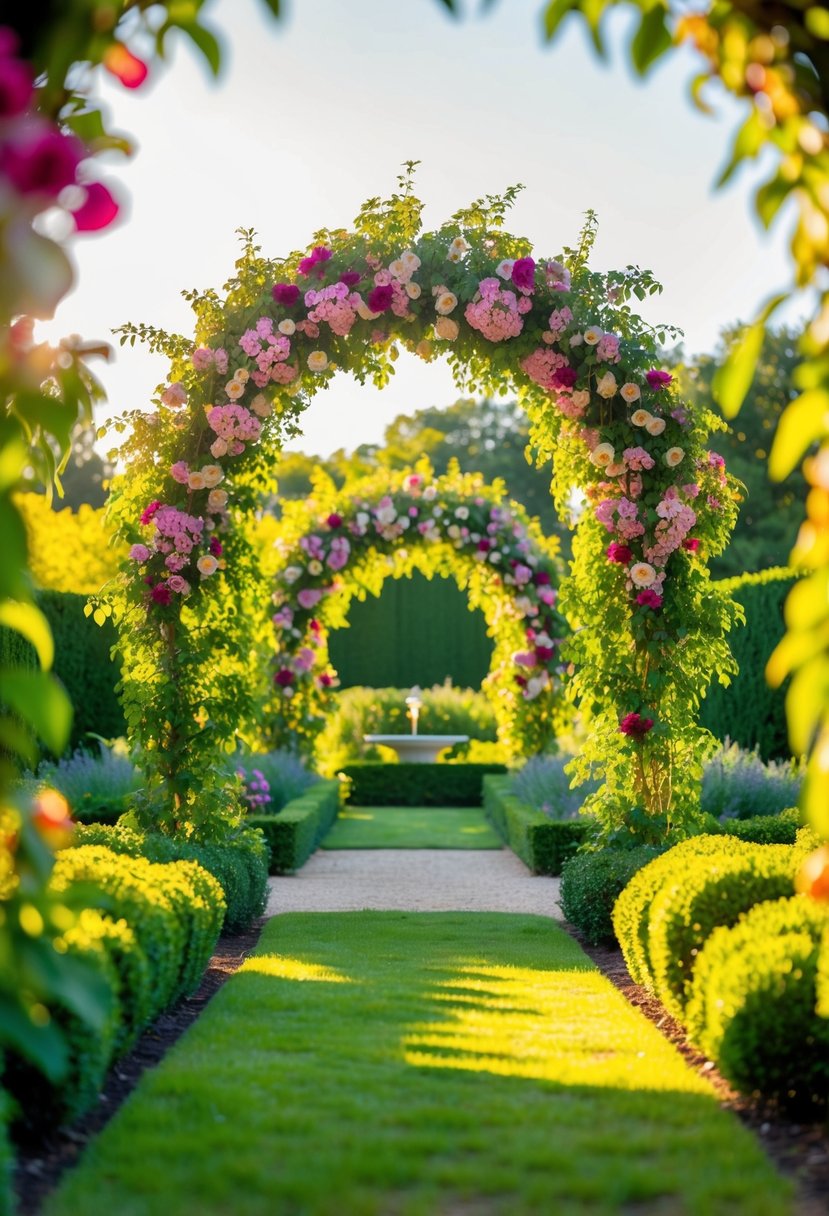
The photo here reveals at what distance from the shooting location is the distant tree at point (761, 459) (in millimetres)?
24781


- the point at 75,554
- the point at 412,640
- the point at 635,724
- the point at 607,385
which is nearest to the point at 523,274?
the point at 607,385

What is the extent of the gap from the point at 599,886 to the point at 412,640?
50.7ft

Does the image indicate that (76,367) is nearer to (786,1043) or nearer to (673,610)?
(786,1043)

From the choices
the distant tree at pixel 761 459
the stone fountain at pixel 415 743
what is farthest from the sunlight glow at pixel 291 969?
the distant tree at pixel 761 459

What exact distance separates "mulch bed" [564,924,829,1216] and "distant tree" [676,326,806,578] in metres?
20.5

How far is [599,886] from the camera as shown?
6348 millimetres

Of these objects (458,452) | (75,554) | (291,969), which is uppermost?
(458,452)

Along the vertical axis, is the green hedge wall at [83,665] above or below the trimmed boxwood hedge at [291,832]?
above

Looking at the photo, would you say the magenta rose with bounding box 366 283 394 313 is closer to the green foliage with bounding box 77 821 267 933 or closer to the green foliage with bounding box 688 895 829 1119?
the green foliage with bounding box 77 821 267 933

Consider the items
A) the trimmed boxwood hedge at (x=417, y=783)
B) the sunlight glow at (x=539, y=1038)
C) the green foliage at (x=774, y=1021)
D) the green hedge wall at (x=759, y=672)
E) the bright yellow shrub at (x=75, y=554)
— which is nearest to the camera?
the green foliage at (x=774, y=1021)

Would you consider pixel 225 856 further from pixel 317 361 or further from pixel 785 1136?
pixel 785 1136

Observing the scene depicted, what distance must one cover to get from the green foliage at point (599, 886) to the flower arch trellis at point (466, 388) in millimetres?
304

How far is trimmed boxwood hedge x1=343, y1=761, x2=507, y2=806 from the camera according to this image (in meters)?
15.4

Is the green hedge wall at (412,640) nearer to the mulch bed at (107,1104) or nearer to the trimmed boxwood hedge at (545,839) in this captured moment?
the trimmed boxwood hedge at (545,839)
